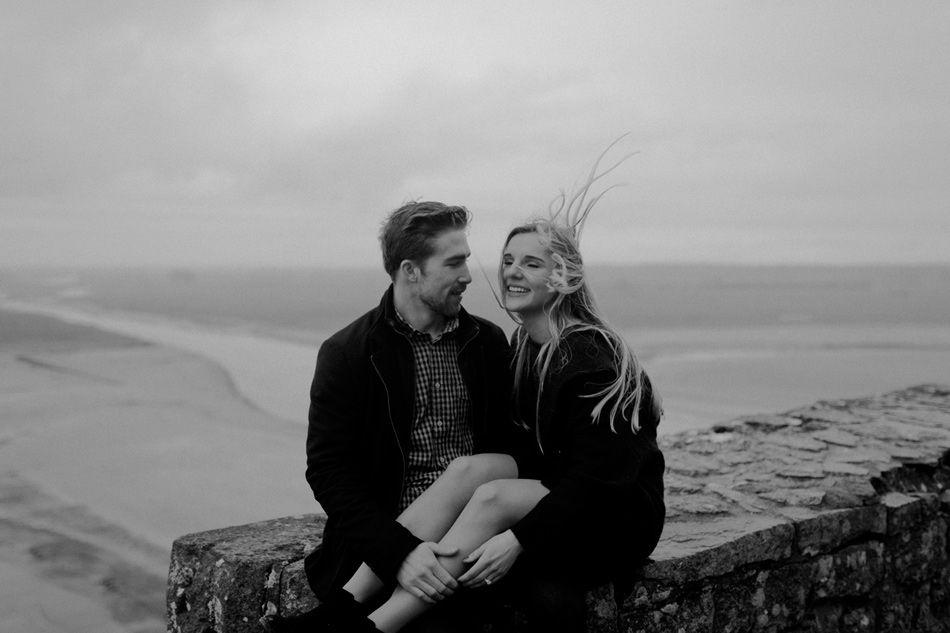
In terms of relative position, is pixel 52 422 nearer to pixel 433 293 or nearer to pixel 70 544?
pixel 70 544

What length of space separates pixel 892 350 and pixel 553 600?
17207 millimetres

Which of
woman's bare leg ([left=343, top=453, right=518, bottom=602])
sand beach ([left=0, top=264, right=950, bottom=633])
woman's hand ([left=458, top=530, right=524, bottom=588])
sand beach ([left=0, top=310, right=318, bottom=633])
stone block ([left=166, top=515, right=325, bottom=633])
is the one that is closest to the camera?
woman's hand ([left=458, top=530, right=524, bottom=588])

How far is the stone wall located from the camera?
315cm

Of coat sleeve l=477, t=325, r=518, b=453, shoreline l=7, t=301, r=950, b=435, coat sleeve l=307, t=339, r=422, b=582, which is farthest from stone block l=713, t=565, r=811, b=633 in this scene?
shoreline l=7, t=301, r=950, b=435

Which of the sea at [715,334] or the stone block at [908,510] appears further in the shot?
the sea at [715,334]

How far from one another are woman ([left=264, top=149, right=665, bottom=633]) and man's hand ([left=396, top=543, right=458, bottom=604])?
3cm

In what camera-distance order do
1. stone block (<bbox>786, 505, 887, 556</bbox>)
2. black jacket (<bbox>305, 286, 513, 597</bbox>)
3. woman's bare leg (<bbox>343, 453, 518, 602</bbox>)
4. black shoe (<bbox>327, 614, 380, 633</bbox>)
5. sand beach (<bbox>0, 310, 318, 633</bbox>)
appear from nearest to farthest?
black shoe (<bbox>327, 614, 380, 633</bbox>)
woman's bare leg (<bbox>343, 453, 518, 602</bbox>)
black jacket (<bbox>305, 286, 513, 597</bbox>)
stone block (<bbox>786, 505, 887, 556</bbox>)
sand beach (<bbox>0, 310, 318, 633</bbox>)

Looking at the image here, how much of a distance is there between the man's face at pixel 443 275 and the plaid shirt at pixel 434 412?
129mm

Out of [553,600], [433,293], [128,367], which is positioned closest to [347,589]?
[553,600]

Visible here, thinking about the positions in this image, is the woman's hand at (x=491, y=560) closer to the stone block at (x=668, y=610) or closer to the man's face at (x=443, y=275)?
the stone block at (x=668, y=610)

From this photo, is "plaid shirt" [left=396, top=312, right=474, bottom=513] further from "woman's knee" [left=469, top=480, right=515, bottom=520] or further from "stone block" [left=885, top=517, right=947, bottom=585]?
"stone block" [left=885, top=517, right=947, bottom=585]

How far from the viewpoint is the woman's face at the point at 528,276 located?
Result: 3121 mm

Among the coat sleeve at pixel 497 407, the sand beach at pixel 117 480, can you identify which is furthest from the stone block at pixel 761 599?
the sand beach at pixel 117 480

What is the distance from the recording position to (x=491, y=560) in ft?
8.76
